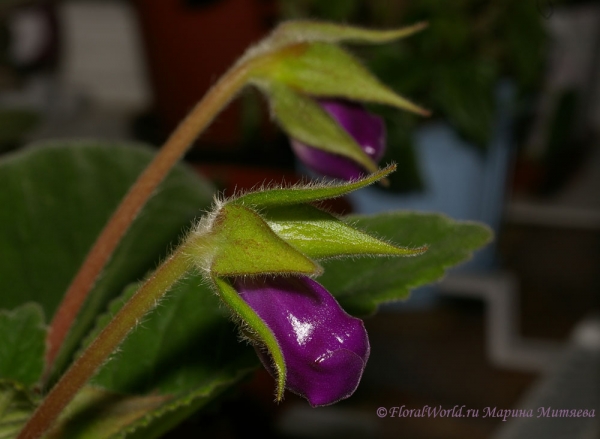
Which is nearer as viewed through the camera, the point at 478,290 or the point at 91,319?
the point at 91,319

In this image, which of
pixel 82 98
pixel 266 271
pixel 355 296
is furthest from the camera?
pixel 82 98

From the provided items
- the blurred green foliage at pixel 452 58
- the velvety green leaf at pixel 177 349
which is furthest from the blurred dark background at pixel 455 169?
the velvety green leaf at pixel 177 349

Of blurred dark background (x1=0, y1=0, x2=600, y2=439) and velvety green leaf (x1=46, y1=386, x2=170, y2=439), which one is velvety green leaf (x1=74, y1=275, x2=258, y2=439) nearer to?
velvety green leaf (x1=46, y1=386, x2=170, y2=439)

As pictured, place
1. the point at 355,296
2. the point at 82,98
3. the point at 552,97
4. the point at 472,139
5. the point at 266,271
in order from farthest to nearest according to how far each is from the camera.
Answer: the point at 82,98 → the point at 552,97 → the point at 472,139 → the point at 355,296 → the point at 266,271

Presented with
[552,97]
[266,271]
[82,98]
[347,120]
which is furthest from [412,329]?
[82,98]

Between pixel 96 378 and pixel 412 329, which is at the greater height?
pixel 96 378

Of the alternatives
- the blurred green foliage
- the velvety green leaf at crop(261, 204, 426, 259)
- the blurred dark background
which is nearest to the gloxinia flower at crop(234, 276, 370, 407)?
the velvety green leaf at crop(261, 204, 426, 259)

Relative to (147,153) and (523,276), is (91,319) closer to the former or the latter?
(147,153)

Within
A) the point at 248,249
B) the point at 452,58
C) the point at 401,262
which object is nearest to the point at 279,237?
the point at 248,249
